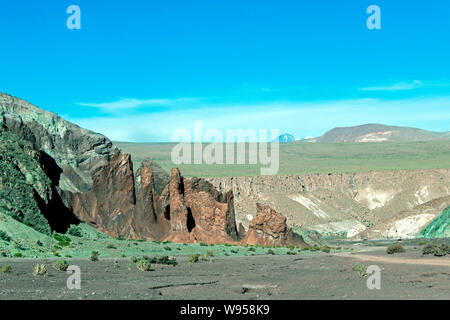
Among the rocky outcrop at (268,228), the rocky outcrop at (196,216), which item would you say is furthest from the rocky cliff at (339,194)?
the rocky outcrop at (196,216)

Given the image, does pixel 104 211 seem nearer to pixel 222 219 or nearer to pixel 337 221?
pixel 222 219

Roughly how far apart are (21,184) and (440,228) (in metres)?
70.3

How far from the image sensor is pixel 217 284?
22844 millimetres

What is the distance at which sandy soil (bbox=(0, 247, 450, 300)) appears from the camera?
18359 mm

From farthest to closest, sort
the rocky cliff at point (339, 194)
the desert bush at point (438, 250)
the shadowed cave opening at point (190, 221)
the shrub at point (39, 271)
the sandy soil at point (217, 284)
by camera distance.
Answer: the rocky cliff at point (339, 194)
the shadowed cave opening at point (190, 221)
the desert bush at point (438, 250)
the shrub at point (39, 271)
the sandy soil at point (217, 284)

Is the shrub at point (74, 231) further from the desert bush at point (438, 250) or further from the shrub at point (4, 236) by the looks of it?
the desert bush at point (438, 250)

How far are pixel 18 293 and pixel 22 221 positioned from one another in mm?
23051

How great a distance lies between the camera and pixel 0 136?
149 feet

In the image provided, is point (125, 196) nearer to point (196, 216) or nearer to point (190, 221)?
point (190, 221)

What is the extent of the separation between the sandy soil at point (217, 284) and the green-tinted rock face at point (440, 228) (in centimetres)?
5933

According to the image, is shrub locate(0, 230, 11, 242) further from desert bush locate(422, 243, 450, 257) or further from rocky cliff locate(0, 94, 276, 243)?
desert bush locate(422, 243, 450, 257)

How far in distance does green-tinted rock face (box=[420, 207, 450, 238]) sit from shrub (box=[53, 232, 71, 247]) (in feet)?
208

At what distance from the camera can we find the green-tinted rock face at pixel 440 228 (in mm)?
84375

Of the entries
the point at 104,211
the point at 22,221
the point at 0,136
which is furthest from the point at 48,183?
the point at 104,211
